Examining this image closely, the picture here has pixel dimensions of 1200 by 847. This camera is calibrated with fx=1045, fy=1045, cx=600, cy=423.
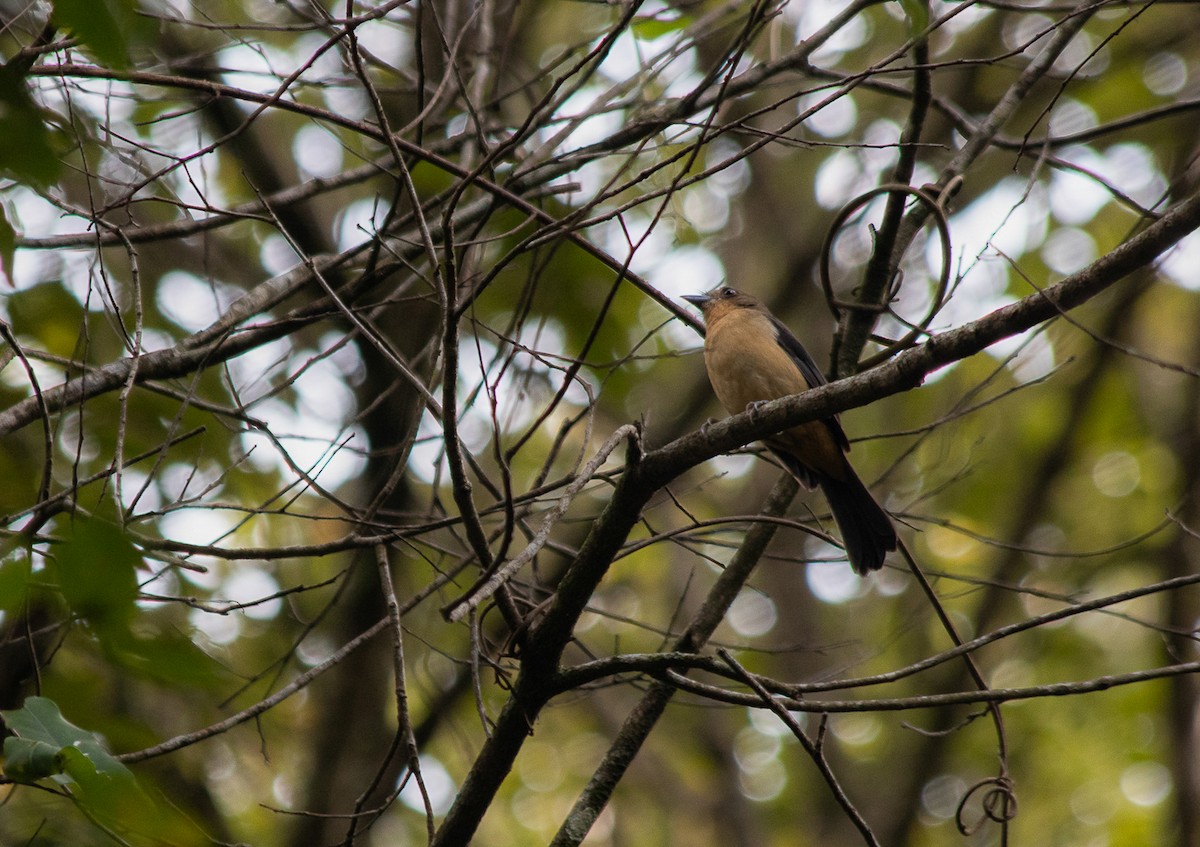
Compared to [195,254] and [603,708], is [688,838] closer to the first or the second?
[603,708]

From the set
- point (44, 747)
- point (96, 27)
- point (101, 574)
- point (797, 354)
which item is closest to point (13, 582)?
point (101, 574)

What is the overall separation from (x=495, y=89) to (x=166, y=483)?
8.31 ft

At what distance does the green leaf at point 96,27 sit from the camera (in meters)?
1.16

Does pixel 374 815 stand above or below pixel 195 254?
below

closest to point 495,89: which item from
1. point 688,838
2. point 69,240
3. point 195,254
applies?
point 69,240

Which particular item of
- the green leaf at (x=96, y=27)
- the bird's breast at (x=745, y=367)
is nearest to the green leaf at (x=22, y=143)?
the green leaf at (x=96, y=27)

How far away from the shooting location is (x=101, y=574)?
44.7 inches

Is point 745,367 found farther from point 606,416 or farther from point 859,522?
point 606,416

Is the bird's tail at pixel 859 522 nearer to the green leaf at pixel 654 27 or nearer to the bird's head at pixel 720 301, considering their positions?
the bird's head at pixel 720 301

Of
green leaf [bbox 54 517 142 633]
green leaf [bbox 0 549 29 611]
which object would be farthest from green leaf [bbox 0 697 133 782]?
green leaf [bbox 54 517 142 633]

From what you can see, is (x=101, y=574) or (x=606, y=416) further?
(x=606, y=416)

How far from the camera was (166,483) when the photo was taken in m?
5.22

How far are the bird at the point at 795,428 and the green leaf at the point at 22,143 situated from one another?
3418 mm

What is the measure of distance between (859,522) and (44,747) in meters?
3.49
